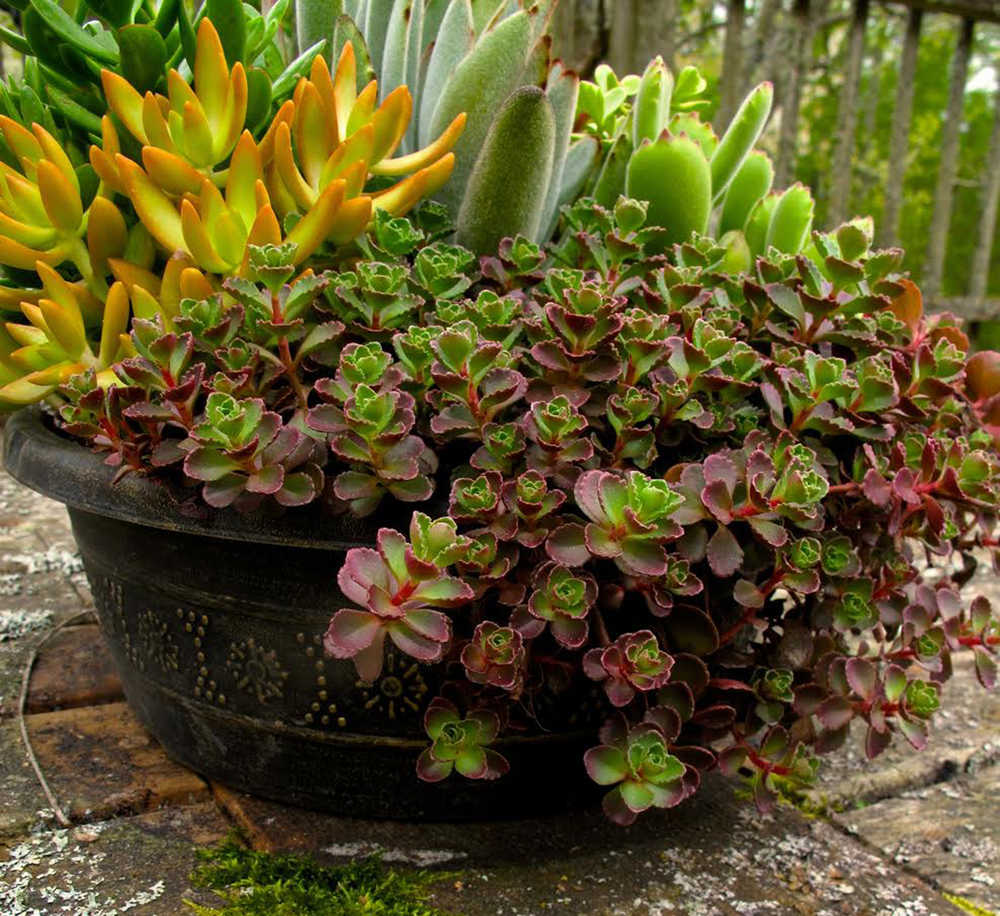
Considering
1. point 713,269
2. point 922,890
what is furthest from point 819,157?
point 922,890

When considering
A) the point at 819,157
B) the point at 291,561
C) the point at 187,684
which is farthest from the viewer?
the point at 819,157

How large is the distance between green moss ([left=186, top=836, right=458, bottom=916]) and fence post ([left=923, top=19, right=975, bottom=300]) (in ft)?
8.76

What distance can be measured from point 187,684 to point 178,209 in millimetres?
443

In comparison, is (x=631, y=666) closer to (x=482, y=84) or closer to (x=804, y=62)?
(x=482, y=84)

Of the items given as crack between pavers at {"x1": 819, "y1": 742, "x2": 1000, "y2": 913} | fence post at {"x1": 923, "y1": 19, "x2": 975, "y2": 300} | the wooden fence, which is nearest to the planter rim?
crack between pavers at {"x1": 819, "y1": 742, "x2": 1000, "y2": 913}

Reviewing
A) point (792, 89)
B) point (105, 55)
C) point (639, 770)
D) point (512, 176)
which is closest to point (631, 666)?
point (639, 770)

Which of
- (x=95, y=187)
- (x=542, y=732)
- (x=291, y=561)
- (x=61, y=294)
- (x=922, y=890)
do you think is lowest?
(x=922, y=890)

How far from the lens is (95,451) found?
3.03ft

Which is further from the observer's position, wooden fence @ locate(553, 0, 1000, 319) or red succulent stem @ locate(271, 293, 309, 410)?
wooden fence @ locate(553, 0, 1000, 319)

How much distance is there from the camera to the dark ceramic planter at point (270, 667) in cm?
86

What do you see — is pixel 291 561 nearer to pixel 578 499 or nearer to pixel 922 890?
pixel 578 499

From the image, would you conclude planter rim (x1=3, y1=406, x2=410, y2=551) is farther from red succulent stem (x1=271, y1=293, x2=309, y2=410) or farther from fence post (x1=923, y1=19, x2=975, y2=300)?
fence post (x1=923, y1=19, x2=975, y2=300)

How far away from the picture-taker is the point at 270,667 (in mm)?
899

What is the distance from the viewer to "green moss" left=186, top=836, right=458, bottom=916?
2.71 ft
